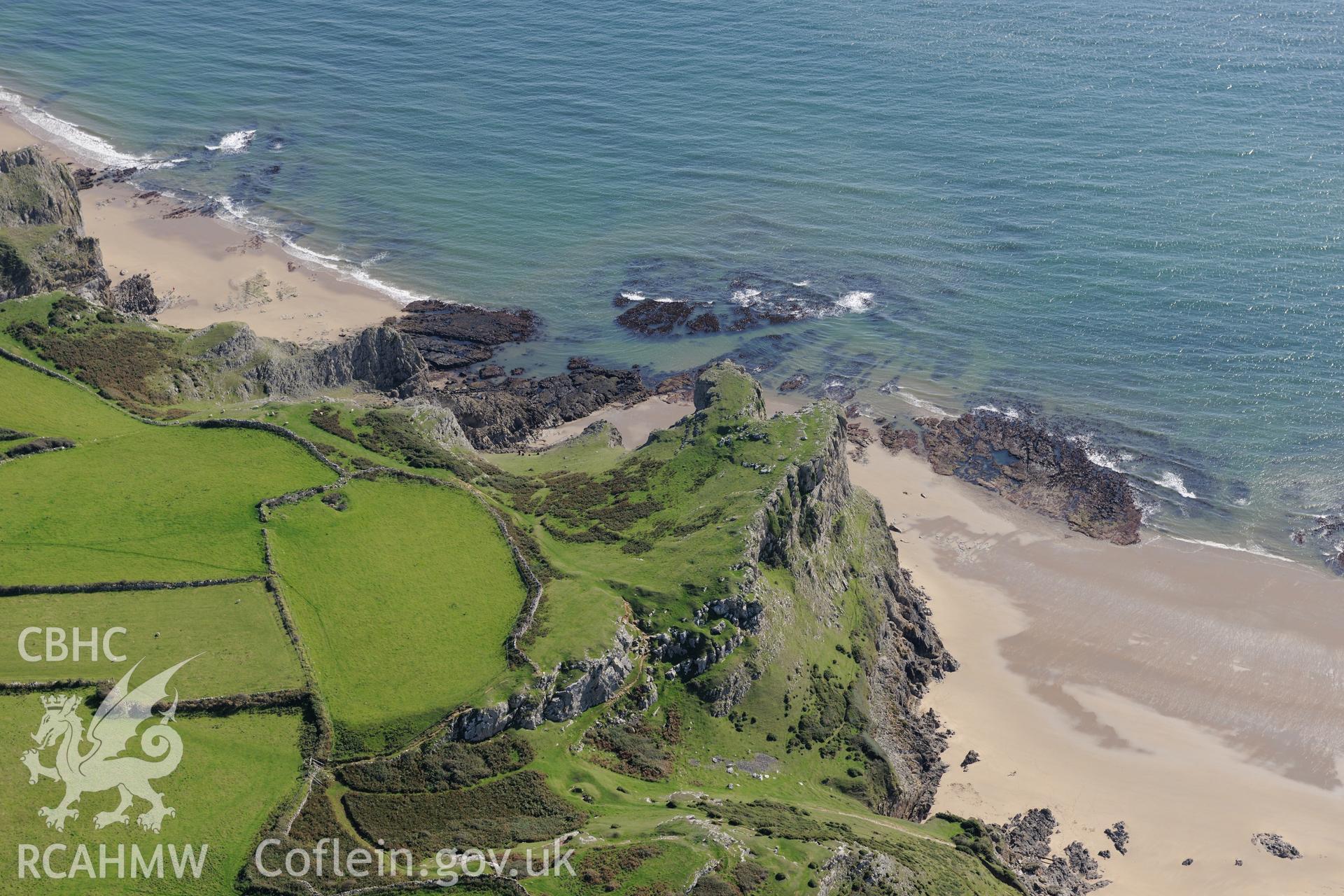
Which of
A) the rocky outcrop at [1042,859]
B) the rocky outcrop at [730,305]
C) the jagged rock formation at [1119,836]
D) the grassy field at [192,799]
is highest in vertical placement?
the rocky outcrop at [730,305]

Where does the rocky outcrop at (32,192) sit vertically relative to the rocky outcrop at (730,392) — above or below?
above

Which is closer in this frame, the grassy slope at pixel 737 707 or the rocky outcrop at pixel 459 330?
the grassy slope at pixel 737 707

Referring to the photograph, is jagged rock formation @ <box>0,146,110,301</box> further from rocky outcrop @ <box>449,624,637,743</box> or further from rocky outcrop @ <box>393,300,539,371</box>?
rocky outcrop @ <box>449,624,637,743</box>

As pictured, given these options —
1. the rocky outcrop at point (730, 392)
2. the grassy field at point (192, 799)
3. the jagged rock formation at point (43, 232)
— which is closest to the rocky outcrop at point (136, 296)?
the jagged rock formation at point (43, 232)

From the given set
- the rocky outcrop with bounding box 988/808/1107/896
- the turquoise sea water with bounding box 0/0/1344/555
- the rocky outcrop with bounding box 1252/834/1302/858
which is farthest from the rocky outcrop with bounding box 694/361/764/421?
the rocky outcrop with bounding box 1252/834/1302/858

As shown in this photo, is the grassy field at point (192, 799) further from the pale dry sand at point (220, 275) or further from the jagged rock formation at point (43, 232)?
the pale dry sand at point (220, 275)

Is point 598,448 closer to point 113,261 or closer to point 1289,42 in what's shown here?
point 113,261

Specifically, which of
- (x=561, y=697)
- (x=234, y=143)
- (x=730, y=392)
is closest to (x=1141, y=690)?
(x=730, y=392)

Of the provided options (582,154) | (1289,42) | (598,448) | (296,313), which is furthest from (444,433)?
(1289,42)
